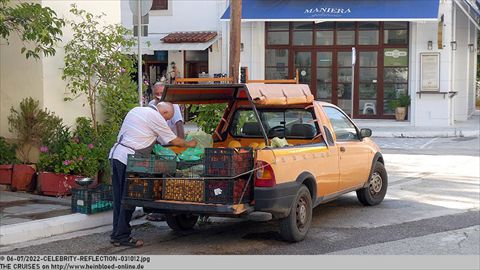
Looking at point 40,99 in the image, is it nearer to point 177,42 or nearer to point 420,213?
point 420,213

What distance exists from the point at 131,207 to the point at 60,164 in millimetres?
3068

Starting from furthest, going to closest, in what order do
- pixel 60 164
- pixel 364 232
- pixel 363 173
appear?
pixel 60 164 → pixel 363 173 → pixel 364 232

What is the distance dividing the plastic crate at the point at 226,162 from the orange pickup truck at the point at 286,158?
7cm

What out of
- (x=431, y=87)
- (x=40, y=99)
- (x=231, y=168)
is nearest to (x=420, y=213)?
(x=231, y=168)

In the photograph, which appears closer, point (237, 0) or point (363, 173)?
point (363, 173)

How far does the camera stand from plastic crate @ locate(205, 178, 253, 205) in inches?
268

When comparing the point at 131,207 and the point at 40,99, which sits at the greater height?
the point at 40,99

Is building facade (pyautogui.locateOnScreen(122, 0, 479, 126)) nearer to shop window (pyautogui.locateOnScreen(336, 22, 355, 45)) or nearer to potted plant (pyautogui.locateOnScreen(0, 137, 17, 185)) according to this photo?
shop window (pyautogui.locateOnScreen(336, 22, 355, 45))

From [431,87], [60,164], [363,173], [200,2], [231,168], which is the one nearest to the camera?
[231,168]

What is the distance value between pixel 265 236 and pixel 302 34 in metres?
17.8

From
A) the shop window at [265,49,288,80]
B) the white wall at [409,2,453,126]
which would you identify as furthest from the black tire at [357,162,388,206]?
the shop window at [265,49,288,80]

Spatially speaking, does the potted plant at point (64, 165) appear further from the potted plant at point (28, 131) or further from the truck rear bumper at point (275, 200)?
the truck rear bumper at point (275, 200)

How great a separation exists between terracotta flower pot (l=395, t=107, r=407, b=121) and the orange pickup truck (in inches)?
566

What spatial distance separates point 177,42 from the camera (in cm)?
2406
